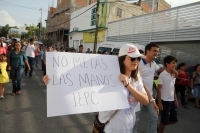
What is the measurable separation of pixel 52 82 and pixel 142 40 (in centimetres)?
1388

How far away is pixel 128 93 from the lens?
165cm

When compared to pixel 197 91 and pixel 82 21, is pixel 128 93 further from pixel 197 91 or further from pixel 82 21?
pixel 82 21

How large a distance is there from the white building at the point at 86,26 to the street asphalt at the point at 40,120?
616 inches

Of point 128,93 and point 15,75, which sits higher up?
point 128,93

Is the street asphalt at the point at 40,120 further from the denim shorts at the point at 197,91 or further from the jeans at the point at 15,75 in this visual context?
the denim shorts at the point at 197,91

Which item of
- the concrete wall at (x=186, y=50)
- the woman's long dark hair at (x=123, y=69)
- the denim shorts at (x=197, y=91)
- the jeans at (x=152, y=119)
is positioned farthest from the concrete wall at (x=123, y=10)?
the woman's long dark hair at (x=123, y=69)

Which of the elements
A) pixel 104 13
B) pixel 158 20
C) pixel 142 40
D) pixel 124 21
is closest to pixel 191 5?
pixel 158 20

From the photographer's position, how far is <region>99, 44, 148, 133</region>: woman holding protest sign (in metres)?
1.54

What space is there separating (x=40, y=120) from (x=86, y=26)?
66.2ft

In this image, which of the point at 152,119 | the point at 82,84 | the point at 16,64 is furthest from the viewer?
the point at 16,64

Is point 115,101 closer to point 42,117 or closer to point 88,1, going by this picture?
point 42,117

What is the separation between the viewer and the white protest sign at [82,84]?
56.0 inches

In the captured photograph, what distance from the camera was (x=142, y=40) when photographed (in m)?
14.5

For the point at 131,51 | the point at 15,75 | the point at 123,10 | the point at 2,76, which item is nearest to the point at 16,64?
the point at 15,75
